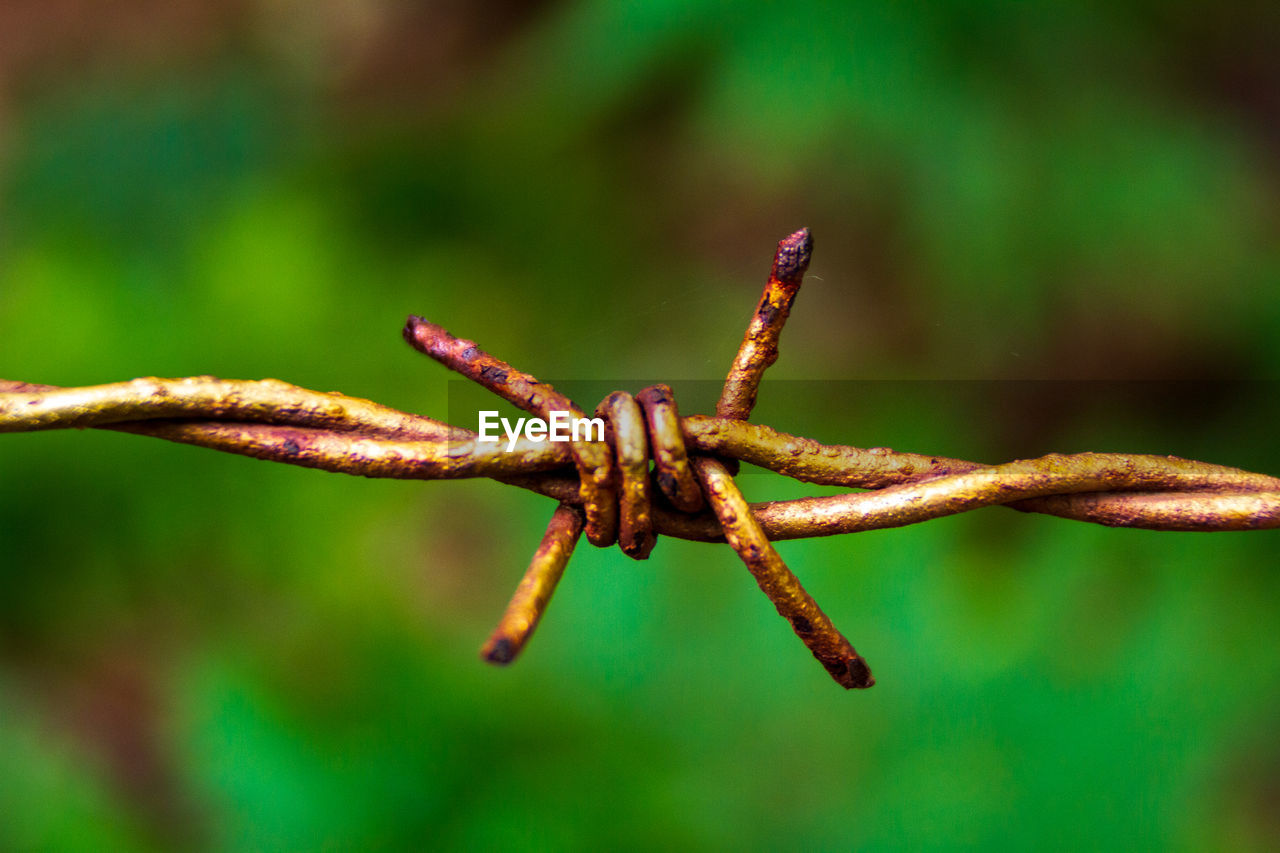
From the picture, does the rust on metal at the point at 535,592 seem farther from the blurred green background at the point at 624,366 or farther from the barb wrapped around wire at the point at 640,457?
the blurred green background at the point at 624,366

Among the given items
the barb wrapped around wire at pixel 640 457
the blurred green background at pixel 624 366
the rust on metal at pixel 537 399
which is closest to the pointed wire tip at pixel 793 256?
the barb wrapped around wire at pixel 640 457

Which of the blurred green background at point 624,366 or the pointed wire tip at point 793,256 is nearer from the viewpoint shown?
the pointed wire tip at point 793,256

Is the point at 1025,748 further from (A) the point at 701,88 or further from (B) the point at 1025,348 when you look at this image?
(A) the point at 701,88

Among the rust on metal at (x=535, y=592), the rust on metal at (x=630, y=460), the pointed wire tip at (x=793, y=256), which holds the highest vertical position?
the pointed wire tip at (x=793, y=256)

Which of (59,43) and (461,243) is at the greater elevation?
(59,43)

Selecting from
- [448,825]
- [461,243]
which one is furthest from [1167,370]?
[448,825]

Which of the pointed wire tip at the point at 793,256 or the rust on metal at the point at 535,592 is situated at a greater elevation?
the pointed wire tip at the point at 793,256

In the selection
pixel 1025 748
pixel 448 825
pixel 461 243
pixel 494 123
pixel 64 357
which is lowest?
pixel 448 825

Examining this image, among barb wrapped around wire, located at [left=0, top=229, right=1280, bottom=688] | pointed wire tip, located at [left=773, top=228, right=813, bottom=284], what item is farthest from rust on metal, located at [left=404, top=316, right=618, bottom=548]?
pointed wire tip, located at [left=773, top=228, right=813, bottom=284]
